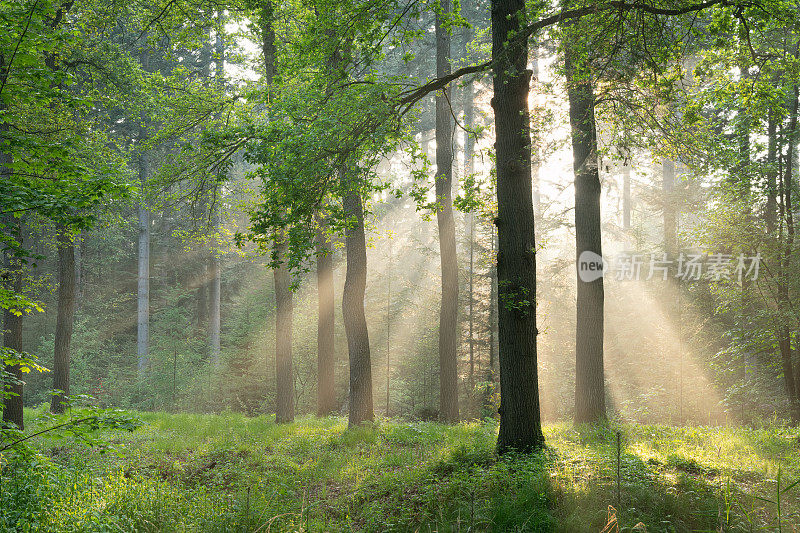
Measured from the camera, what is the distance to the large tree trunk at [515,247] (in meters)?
6.55

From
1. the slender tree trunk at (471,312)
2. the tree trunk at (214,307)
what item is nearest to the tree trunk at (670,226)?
the slender tree trunk at (471,312)

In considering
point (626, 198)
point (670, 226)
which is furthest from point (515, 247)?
point (626, 198)

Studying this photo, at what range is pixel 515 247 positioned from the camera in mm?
6750

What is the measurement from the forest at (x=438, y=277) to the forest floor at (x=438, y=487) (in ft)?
0.15

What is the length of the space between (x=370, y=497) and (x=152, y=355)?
63.0 ft

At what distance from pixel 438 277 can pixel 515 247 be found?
14846 millimetres

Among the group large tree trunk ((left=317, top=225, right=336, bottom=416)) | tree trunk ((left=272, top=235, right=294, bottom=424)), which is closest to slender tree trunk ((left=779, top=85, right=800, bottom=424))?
large tree trunk ((left=317, top=225, right=336, bottom=416))

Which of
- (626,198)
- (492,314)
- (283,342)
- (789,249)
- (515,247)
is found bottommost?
(283,342)

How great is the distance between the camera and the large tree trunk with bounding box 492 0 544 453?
21.5 ft

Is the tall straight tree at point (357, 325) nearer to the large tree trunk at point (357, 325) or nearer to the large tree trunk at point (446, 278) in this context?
the large tree trunk at point (357, 325)

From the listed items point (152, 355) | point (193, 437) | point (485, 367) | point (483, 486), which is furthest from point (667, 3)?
point (152, 355)

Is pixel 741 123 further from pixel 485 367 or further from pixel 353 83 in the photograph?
pixel 485 367

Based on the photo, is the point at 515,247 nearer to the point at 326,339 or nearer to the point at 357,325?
the point at 357,325

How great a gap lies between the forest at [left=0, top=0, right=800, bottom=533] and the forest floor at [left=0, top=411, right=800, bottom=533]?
4 cm
